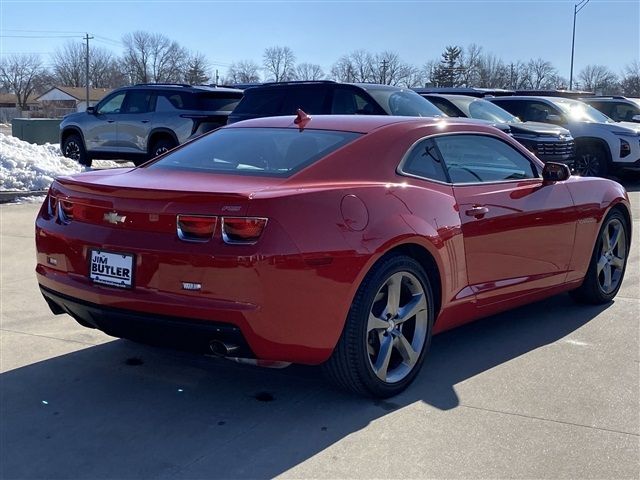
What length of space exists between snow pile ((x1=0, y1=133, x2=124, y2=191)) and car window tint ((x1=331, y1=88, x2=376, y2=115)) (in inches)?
176

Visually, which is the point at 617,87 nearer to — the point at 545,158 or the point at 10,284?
the point at 545,158

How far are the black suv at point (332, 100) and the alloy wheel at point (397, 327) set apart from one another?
6.72 m

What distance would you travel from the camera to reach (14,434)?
11.8 ft

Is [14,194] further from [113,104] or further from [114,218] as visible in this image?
[114,218]

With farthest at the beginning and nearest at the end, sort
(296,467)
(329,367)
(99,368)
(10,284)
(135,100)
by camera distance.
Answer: (135,100) → (10,284) → (99,368) → (329,367) → (296,467)

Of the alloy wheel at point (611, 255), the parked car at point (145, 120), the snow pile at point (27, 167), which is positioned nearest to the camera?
the alloy wheel at point (611, 255)

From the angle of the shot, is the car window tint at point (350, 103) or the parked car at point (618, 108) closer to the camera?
the car window tint at point (350, 103)

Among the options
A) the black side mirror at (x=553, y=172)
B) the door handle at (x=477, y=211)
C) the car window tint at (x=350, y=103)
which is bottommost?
the door handle at (x=477, y=211)

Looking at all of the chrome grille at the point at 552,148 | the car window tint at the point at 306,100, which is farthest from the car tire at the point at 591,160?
the car window tint at the point at 306,100

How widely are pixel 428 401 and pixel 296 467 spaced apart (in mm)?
1027

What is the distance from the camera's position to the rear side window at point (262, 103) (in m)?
11.8

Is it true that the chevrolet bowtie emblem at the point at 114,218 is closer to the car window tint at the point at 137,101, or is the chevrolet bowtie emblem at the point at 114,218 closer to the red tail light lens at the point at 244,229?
the red tail light lens at the point at 244,229

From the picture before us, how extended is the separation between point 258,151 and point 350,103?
22.0ft

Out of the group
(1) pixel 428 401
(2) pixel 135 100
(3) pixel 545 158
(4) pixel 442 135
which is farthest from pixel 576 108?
(1) pixel 428 401
